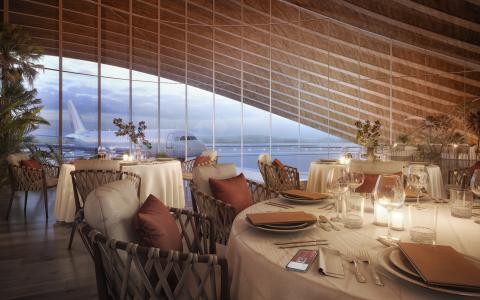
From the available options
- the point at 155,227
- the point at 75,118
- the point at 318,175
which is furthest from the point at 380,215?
the point at 75,118

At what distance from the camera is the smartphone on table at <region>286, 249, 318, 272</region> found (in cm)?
95

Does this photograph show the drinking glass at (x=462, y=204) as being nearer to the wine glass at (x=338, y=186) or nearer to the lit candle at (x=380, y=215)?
the lit candle at (x=380, y=215)

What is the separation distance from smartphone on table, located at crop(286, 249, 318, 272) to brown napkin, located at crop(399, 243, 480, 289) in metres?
0.27


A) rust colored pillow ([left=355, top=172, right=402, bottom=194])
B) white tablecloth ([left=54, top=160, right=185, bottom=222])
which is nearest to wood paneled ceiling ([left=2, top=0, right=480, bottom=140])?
white tablecloth ([left=54, top=160, right=185, bottom=222])

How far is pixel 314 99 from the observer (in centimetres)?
1046

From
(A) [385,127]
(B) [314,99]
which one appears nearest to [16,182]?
(B) [314,99]

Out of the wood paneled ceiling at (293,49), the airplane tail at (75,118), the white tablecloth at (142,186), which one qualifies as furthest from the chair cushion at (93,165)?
the wood paneled ceiling at (293,49)

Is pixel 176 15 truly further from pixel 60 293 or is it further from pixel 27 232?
pixel 60 293

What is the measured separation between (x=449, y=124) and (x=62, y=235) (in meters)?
10.6

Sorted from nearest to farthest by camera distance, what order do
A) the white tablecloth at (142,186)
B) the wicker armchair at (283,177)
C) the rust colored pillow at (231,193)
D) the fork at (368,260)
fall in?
the fork at (368,260)
the rust colored pillow at (231,193)
the white tablecloth at (142,186)
the wicker armchair at (283,177)

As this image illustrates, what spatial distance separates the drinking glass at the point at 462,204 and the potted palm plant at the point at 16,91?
7.22 meters

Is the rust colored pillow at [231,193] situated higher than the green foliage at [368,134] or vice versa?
the green foliage at [368,134]

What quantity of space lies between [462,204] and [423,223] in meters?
0.30

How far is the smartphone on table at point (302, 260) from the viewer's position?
37.4 inches
